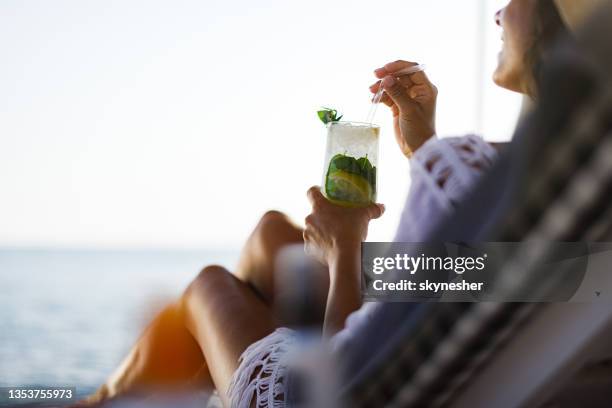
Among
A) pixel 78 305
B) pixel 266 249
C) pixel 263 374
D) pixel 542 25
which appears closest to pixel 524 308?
pixel 542 25

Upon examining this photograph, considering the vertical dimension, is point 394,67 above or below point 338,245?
above

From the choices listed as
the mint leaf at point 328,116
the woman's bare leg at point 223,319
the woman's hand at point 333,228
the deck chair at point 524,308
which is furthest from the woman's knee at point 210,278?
the deck chair at point 524,308

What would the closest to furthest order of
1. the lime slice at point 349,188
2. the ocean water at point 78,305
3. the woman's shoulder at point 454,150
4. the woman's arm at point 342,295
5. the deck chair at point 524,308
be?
the deck chair at point 524,308
the woman's shoulder at point 454,150
the woman's arm at point 342,295
the lime slice at point 349,188
the ocean water at point 78,305

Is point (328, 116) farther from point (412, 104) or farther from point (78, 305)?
point (78, 305)

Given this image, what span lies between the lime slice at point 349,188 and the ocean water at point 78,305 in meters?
0.73

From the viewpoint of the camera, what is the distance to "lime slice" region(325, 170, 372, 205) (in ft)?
3.54

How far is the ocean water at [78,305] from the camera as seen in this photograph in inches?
97.5

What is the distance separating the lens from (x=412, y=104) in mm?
1259

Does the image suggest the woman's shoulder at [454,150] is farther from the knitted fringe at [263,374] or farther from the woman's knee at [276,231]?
the woman's knee at [276,231]

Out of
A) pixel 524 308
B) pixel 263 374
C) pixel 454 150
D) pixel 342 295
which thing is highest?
pixel 454 150

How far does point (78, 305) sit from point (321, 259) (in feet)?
13.5

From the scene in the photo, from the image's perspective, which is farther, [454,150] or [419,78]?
[419,78]

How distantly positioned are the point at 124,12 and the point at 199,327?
591 centimetres

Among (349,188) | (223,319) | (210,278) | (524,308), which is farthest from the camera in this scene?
(210,278)
